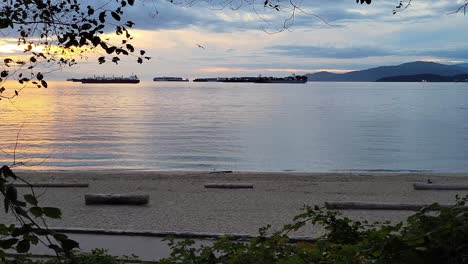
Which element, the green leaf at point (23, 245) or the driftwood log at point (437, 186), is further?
the driftwood log at point (437, 186)

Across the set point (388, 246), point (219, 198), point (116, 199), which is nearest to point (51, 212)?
point (388, 246)

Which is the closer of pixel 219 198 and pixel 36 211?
pixel 36 211

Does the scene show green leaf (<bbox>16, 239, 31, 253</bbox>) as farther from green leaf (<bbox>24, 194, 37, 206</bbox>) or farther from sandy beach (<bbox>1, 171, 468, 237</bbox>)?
sandy beach (<bbox>1, 171, 468, 237</bbox>)

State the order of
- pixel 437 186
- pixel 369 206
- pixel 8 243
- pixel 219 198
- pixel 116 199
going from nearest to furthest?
pixel 8 243 → pixel 369 206 → pixel 116 199 → pixel 219 198 → pixel 437 186

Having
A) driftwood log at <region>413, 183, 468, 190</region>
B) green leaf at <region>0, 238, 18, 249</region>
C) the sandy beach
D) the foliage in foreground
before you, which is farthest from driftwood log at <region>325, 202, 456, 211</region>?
green leaf at <region>0, 238, 18, 249</region>

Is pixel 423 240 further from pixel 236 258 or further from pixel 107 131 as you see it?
pixel 107 131

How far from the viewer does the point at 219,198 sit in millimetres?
11766

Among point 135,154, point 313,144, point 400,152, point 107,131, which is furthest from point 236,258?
point 107,131

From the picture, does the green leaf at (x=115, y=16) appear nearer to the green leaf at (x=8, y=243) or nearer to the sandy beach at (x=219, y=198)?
the green leaf at (x=8, y=243)

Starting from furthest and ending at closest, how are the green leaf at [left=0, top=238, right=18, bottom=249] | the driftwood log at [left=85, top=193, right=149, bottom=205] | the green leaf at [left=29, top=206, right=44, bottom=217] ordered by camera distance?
the driftwood log at [left=85, top=193, right=149, bottom=205] < the green leaf at [left=0, top=238, right=18, bottom=249] < the green leaf at [left=29, top=206, right=44, bottom=217]

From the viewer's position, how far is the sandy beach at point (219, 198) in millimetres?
9000

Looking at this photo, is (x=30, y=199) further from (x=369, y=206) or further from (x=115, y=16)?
(x=369, y=206)

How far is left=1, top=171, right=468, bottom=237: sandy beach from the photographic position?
9000 millimetres

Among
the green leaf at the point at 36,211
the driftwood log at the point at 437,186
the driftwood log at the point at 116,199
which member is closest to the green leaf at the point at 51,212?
the green leaf at the point at 36,211
